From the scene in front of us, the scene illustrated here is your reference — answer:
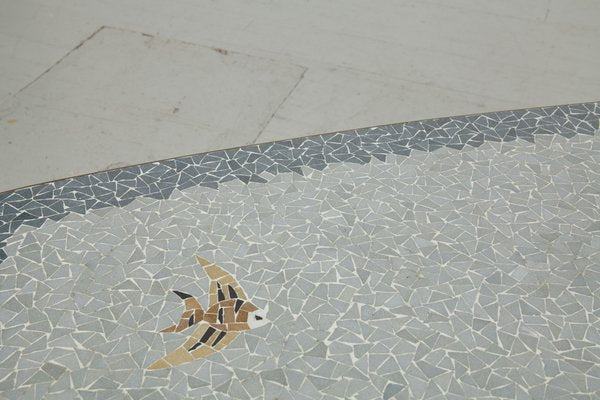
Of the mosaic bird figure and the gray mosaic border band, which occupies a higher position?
the mosaic bird figure

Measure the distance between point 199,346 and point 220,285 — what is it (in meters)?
0.29

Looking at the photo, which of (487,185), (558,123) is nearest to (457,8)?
(558,123)

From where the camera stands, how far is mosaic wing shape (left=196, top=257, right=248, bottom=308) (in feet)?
7.94

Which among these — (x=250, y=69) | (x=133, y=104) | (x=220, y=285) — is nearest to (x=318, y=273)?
(x=220, y=285)

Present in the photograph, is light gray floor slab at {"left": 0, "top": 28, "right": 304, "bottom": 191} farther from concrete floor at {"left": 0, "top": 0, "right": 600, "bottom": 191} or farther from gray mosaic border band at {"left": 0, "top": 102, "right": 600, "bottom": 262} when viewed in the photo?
gray mosaic border band at {"left": 0, "top": 102, "right": 600, "bottom": 262}

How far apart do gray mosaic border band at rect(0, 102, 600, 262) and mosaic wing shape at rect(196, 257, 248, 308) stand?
490 millimetres

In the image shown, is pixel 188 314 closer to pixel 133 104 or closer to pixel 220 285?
pixel 220 285

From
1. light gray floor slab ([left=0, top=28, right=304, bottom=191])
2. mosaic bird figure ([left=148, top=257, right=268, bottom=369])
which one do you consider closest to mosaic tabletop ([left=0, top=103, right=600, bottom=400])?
mosaic bird figure ([left=148, top=257, right=268, bottom=369])

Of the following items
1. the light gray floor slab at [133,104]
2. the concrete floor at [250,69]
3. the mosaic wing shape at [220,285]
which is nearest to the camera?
the mosaic wing shape at [220,285]

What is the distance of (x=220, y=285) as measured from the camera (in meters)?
2.46

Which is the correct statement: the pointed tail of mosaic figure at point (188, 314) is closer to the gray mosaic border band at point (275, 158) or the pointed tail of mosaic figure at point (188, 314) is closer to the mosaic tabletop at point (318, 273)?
the mosaic tabletop at point (318, 273)

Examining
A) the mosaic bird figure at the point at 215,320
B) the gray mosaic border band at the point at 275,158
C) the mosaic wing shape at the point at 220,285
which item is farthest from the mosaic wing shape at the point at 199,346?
the gray mosaic border band at the point at 275,158

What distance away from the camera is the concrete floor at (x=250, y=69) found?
3.29m

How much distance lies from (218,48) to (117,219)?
1.59m
